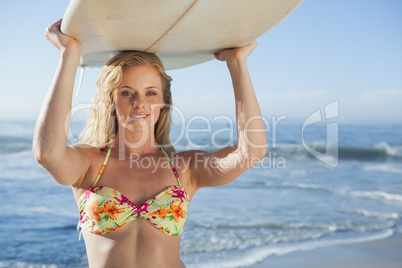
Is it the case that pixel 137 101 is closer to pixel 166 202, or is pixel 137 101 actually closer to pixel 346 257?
pixel 166 202

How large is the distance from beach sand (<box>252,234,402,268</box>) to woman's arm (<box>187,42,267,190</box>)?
2973 millimetres

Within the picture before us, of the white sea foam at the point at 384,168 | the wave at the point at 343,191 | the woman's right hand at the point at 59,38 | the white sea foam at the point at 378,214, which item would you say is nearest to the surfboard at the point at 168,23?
the woman's right hand at the point at 59,38

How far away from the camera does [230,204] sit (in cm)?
829

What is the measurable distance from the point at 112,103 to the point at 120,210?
584mm

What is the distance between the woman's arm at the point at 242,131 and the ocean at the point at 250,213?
7.59 ft

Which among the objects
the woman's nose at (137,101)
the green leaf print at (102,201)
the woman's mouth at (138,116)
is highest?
the woman's nose at (137,101)

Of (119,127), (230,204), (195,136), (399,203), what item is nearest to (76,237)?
(230,204)

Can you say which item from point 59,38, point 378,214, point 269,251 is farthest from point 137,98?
point 378,214

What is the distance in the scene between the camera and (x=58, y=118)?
5.96 ft

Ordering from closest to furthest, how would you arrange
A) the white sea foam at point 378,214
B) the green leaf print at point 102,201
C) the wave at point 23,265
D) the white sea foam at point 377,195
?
1. the green leaf print at point 102,201
2. the wave at point 23,265
3. the white sea foam at point 378,214
4. the white sea foam at point 377,195

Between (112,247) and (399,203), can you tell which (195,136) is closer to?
(399,203)

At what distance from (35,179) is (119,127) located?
30.3 feet

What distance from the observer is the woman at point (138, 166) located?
2.13m

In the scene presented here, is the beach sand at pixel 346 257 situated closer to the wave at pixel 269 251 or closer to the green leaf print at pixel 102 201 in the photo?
the wave at pixel 269 251
